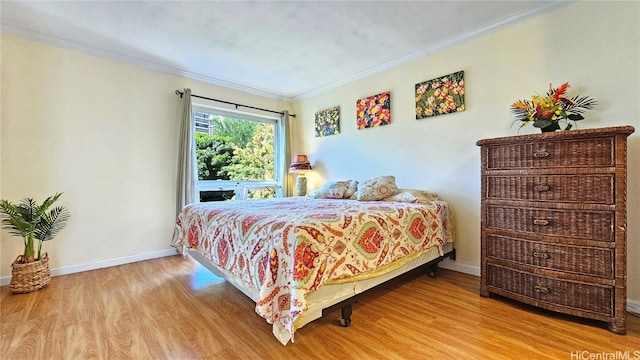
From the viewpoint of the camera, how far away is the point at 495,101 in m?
2.52

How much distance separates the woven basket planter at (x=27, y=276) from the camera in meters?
2.26

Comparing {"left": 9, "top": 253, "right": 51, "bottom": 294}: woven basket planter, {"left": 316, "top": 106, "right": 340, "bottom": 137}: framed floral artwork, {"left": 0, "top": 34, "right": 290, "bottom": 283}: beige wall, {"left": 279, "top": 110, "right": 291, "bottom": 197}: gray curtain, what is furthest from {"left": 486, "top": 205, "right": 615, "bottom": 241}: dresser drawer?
{"left": 9, "top": 253, "right": 51, "bottom": 294}: woven basket planter

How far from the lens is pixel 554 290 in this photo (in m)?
1.76

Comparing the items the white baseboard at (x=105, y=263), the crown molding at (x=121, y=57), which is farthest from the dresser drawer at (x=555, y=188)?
the white baseboard at (x=105, y=263)

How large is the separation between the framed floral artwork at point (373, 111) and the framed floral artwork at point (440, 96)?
0.40 metres

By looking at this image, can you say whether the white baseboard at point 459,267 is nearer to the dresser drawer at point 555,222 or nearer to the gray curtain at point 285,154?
the dresser drawer at point 555,222

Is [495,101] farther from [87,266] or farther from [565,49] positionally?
[87,266]

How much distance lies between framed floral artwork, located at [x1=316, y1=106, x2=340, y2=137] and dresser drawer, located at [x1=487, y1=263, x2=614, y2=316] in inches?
105

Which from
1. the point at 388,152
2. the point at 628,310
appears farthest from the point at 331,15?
the point at 628,310

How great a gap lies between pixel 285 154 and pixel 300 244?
3.18m

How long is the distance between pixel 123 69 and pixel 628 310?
17.1ft

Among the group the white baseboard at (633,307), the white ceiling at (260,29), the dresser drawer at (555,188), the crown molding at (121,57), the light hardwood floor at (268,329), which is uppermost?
the white ceiling at (260,29)

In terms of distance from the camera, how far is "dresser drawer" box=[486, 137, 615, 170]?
5.27 feet

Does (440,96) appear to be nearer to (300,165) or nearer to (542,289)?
(542,289)
